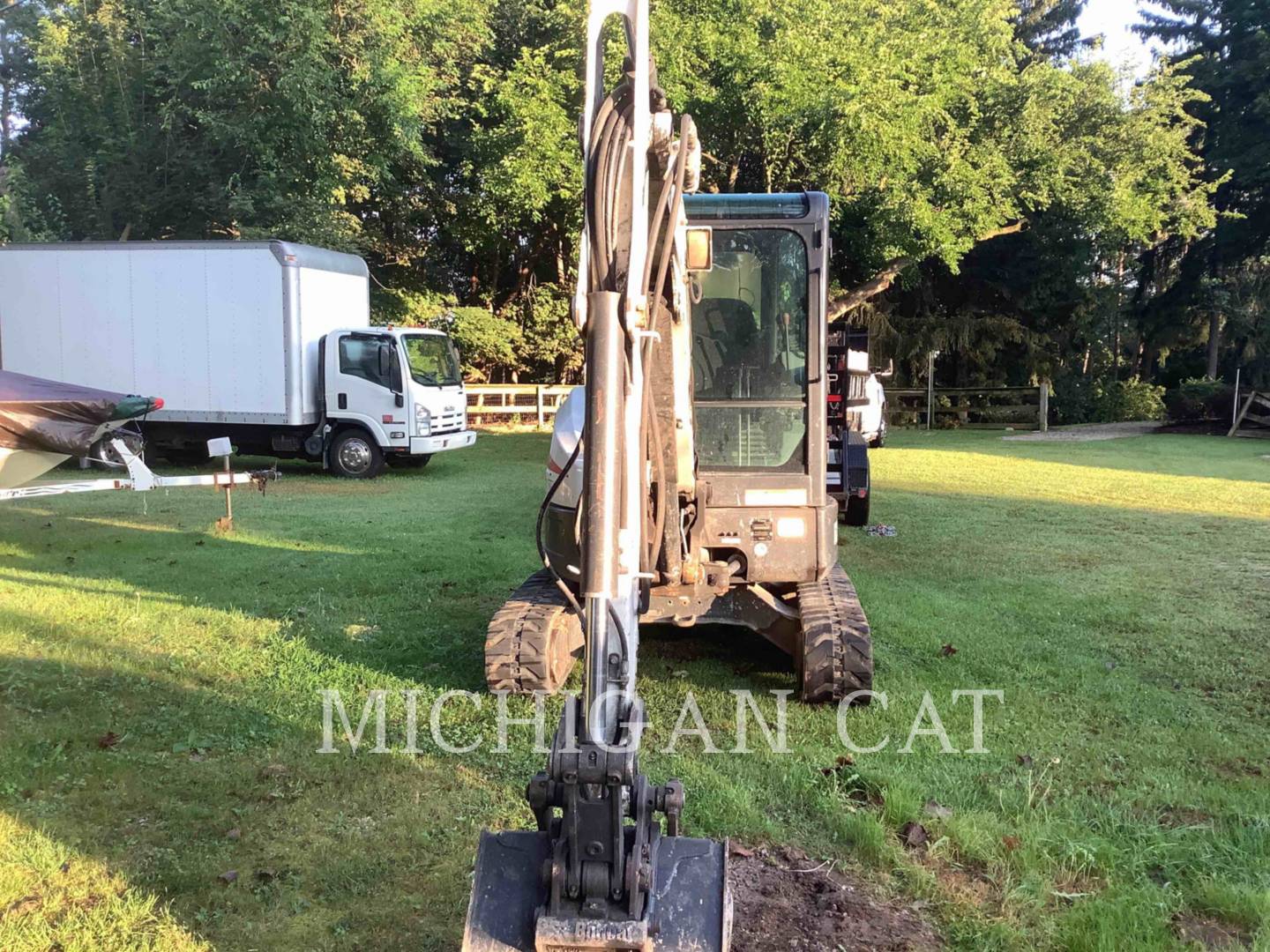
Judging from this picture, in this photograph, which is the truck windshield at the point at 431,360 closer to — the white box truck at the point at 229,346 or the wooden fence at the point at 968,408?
the white box truck at the point at 229,346

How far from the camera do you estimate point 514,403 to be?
2498 cm

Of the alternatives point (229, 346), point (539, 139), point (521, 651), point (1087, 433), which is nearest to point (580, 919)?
point (521, 651)

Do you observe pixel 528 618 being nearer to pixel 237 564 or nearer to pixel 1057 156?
pixel 237 564

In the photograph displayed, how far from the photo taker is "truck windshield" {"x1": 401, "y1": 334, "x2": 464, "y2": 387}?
1584cm

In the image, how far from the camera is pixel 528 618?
5500mm

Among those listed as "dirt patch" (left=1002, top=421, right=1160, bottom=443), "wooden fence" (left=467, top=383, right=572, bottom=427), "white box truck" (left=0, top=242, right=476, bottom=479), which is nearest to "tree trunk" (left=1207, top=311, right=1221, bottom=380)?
"dirt patch" (left=1002, top=421, right=1160, bottom=443)

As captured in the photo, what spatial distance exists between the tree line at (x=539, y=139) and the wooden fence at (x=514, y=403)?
173cm

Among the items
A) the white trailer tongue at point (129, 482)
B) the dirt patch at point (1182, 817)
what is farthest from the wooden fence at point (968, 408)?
the dirt patch at point (1182, 817)

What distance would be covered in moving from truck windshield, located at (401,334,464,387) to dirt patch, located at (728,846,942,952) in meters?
13.0

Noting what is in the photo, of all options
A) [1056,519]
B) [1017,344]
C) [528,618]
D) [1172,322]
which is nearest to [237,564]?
[528,618]

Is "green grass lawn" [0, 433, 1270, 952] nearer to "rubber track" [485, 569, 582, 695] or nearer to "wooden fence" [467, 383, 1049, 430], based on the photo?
"rubber track" [485, 569, 582, 695]

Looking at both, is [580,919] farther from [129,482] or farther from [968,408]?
[968,408]

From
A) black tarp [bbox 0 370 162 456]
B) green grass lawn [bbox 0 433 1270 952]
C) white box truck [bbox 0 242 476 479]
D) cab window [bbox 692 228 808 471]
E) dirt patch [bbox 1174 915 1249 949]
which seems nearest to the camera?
dirt patch [bbox 1174 915 1249 949]

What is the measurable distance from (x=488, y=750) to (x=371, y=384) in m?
11.7
